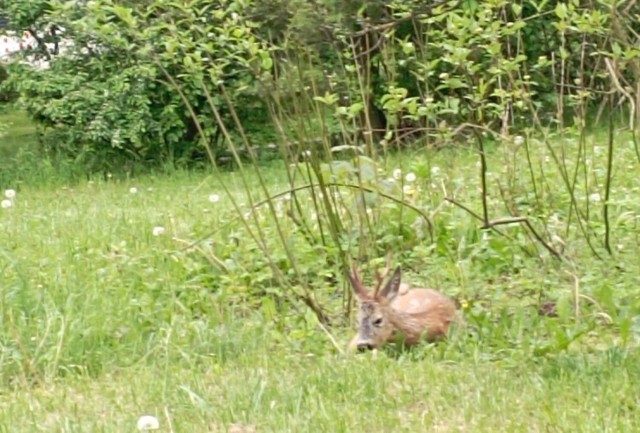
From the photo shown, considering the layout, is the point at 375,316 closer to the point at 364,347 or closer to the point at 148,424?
the point at 364,347

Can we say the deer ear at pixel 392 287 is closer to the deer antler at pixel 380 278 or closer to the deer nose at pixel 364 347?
the deer antler at pixel 380 278

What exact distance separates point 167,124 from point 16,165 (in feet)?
5.85

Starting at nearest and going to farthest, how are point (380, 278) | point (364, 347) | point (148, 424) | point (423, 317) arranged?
1. point (148, 424)
2. point (364, 347)
3. point (423, 317)
4. point (380, 278)

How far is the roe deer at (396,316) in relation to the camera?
14.7 feet

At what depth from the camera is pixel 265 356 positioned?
14.2 feet

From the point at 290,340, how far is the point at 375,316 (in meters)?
0.38

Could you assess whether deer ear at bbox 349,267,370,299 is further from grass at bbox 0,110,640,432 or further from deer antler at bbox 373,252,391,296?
grass at bbox 0,110,640,432

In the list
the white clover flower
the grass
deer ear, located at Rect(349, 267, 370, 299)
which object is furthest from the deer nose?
the white clover flower

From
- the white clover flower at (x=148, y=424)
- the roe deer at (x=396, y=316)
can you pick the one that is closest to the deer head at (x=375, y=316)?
the roe deer at (x=396, y=316)

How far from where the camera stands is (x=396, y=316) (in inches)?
180

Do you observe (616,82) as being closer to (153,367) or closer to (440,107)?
(440,107)

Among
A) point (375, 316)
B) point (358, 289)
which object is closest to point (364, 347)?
point (375, 316)

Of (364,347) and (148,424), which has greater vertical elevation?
(148,424)

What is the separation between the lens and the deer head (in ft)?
14.6
